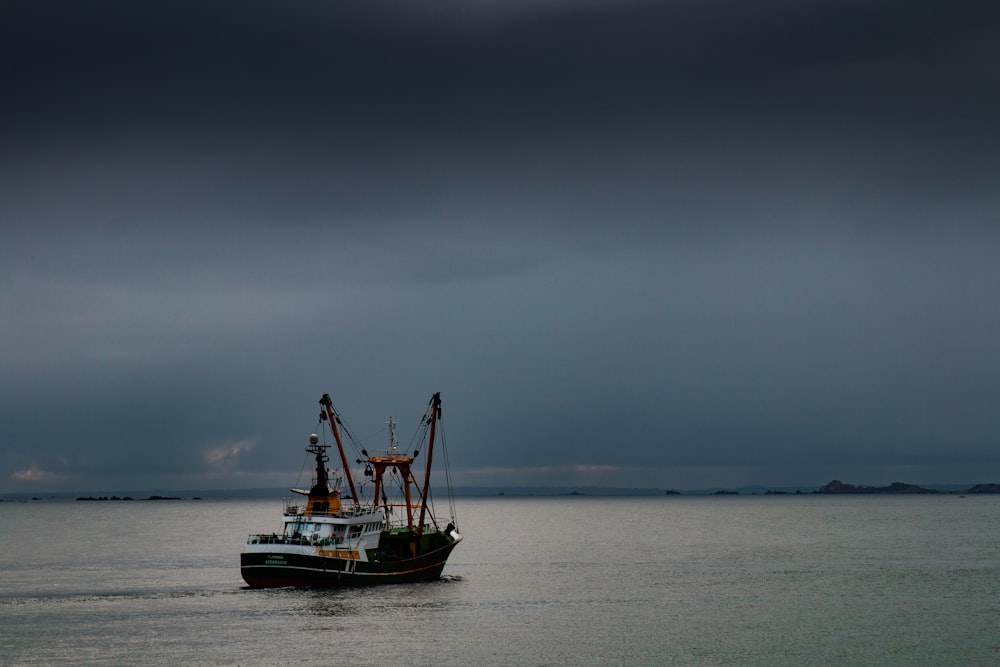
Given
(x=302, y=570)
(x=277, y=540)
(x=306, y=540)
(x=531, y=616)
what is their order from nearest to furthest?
(x=531, y=616) < (x=302, y=570) < (x=306, y=540) < (x=277, y=540)

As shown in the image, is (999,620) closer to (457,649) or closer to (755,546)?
(457,649)

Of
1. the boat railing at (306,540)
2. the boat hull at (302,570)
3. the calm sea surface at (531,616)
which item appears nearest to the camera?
the calm sea surface at (531,616)

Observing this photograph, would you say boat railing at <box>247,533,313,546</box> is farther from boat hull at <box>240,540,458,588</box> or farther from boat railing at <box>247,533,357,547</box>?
boat hull at <box>240,540,458,588</box>

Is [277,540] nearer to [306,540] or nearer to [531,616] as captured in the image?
[306,540]

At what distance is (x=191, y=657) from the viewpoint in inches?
2832

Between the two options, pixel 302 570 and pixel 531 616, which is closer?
pixel 531 616

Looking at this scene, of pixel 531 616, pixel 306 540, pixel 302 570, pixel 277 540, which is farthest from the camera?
pixel 277 540

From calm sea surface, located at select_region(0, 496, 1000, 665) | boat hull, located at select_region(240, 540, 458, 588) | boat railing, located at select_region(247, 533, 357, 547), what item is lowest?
calm sea surface, located at select_region(0, 496, 1000, 665)

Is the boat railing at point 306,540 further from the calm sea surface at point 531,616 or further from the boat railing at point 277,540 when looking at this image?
the calm sea surface at point 531,616

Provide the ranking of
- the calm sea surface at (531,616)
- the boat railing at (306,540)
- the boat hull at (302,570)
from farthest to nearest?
the boat railing at (306,540) → the boat hull at (302,570) → the calm sea surface at (531,616)

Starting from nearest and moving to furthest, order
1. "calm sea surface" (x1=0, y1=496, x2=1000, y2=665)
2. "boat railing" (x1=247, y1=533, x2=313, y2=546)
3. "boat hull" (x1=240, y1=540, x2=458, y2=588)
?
"calm sea surface" (x1=0, y1=496, x2=1000, y2=665) → "boat hull" (x1=240, y1=540, x2=458, y2=588) → "boat railing" (x1=247, y1=533, x2=313, y2=546)

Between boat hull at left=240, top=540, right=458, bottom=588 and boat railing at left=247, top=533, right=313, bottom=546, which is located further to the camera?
boat railing at left=247, top=533, right=313, bottom=546

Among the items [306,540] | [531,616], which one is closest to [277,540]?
[306,540]

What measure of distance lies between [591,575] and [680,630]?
48.6 meters
